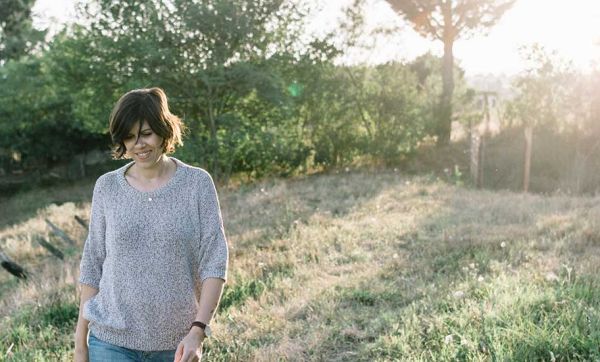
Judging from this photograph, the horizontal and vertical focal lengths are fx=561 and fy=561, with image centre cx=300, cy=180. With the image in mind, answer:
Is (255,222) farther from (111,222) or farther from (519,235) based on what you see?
(111,222)

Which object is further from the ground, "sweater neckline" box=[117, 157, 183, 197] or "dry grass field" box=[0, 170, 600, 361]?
"sweater neckline" box=[117, 157, 183, 197]

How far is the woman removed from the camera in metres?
2.29

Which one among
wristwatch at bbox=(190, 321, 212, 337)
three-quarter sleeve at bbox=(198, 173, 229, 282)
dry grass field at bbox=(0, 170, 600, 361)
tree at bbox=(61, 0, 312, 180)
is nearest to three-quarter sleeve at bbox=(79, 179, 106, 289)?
three-quarter sleeve at bbox=(198, 173, 229, 282)

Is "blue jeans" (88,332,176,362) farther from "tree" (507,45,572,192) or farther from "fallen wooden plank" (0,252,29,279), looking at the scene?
"tree" (507,45,572,192)

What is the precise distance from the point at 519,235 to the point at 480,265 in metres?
1.72

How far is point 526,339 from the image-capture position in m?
3.54

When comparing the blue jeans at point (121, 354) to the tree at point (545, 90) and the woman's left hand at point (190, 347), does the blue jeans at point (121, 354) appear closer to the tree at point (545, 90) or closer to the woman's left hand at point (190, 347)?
the woman's left hand at point (190, 347)

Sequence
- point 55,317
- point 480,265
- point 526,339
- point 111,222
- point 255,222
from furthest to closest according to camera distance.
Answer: point 255,222 < point 480,265 < point 55,317 < point 526,339 < point 111,222

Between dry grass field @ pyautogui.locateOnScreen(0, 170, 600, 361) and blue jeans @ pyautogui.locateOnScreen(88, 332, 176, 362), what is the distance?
1.71 m

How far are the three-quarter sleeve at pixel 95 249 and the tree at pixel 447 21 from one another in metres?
17.4

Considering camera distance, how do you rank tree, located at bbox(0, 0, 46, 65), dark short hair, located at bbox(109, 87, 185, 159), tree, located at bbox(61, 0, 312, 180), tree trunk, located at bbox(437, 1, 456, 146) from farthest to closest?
1. tree, located at bbox(0, 0, 46, 65)
2. tree trunk, located at bbox(437, 1, 456, 146)
3. tree, located at bbox(61, 0, 312, 180)
4. dark short hair, located at bbox(109, 87, 185, 159)

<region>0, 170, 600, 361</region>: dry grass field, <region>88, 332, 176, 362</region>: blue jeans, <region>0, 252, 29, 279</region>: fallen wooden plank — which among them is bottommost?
<region>0, 252, 29, 279</region>: fallen wooden plank

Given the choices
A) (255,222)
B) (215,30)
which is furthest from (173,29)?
(255,222)

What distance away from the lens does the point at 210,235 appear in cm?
233
